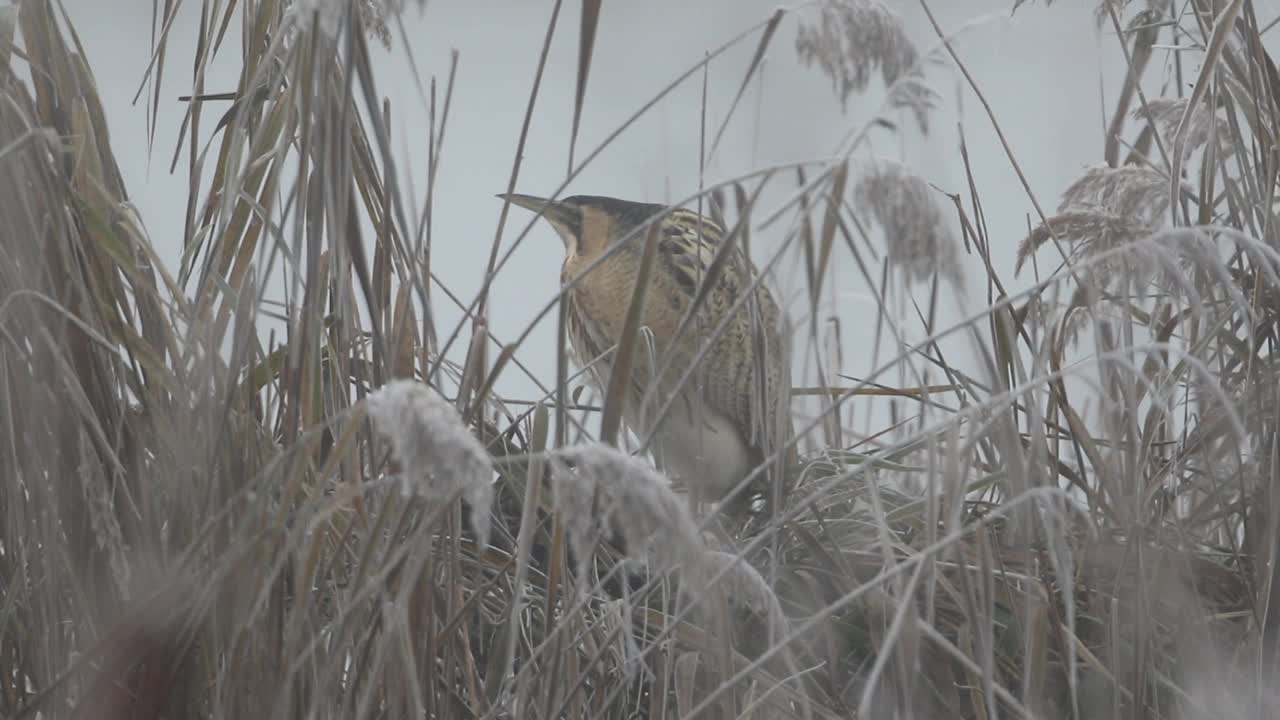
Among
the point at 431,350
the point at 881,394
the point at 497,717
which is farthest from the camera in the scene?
the point at 881,394

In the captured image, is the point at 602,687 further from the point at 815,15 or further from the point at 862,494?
the point at 815,15

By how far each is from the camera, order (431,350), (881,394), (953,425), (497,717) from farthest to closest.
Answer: (881,394)
(431,350)
(497,717)
(953,425)

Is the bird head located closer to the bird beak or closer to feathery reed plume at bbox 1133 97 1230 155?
the bird beak

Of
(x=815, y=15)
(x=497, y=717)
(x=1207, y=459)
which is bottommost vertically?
(x=497, y=717)

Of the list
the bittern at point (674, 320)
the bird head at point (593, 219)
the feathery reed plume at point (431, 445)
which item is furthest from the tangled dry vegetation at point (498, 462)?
the bird head at point (593, 219)

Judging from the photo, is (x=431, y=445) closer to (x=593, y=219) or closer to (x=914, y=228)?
(x=914, y=228)

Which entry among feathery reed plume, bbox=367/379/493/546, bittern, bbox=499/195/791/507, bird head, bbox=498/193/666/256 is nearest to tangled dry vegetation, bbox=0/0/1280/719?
feathery reed plume, bbox=367/379/493/546

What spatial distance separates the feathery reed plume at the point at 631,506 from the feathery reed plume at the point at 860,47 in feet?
0.69

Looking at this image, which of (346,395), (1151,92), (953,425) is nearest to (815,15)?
(953,425)

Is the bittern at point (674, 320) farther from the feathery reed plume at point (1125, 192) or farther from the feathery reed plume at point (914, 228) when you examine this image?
the feathery reed plume at point (914, 228)

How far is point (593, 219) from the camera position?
149cm

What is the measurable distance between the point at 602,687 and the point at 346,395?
0.21 meters

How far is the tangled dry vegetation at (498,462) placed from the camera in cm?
54

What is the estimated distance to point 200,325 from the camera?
2.16 ft
